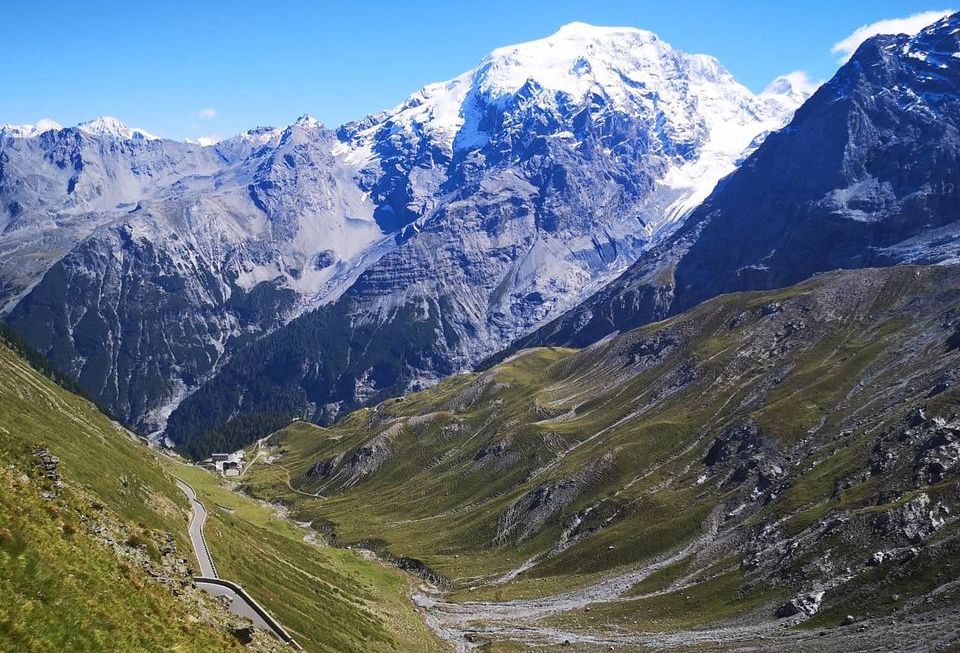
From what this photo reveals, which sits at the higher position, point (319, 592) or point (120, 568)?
point (120, 568)

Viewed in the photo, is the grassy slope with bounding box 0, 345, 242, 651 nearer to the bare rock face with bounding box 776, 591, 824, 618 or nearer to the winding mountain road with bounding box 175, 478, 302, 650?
the winding mountain road with bounding box 175, 478, 302, 650

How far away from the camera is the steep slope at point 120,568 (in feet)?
95.5

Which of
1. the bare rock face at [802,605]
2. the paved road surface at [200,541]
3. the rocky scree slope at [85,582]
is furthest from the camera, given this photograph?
the bare rock face at [802,605]

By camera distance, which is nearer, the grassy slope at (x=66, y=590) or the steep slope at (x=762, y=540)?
the grassy slope at (x=66, y=590)

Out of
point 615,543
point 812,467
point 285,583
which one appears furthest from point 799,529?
point 285,583

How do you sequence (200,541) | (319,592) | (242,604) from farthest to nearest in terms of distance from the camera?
(319,592) → (200,541) → (242,604)

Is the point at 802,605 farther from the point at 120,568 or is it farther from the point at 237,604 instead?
the point at 120,568

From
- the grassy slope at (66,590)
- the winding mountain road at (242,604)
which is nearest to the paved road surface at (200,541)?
the winding mountain road at (242,604)

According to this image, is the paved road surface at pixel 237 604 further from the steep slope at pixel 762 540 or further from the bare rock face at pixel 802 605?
the bare rock face at pixel 802 605

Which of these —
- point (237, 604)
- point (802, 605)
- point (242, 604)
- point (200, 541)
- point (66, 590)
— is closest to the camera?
point (66, 590)

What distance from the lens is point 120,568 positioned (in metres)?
37.7

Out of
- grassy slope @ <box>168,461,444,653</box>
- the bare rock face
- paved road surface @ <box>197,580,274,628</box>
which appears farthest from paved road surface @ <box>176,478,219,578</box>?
the bare rock face

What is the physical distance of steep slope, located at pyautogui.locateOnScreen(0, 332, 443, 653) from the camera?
29109 millimetres

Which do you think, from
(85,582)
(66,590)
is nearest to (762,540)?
(85,582)
